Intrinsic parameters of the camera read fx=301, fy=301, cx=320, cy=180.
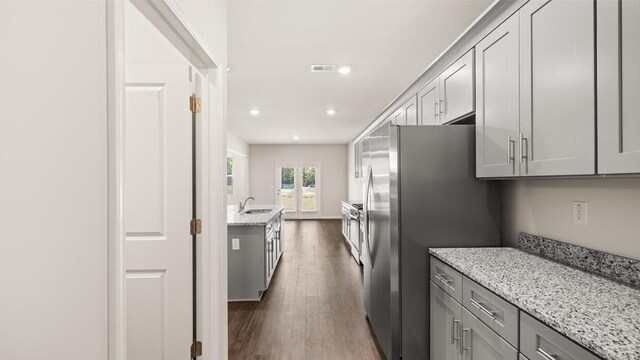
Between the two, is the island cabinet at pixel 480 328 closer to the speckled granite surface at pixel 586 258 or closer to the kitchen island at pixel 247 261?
the speckled granite surface at pixel 586 258

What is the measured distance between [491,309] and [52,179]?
5.57 ft

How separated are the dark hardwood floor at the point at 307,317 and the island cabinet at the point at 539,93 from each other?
178 cm

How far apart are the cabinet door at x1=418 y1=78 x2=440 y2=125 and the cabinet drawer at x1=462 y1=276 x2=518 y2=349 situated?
65.8 inches

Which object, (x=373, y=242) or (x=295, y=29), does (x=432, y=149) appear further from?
(x=295, y=29)

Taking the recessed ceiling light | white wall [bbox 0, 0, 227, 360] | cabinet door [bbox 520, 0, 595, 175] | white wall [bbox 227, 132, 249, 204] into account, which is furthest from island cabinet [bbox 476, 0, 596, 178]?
white wall [bbox 227, 132, 249, 204]

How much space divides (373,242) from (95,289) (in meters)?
2.12

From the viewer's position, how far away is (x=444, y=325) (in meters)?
1.83

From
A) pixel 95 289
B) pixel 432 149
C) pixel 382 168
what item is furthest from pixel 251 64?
pixel 95 289

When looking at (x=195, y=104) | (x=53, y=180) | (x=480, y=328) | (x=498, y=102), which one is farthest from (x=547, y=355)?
(x=195, y=104)

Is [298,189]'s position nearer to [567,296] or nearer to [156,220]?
[156,220]

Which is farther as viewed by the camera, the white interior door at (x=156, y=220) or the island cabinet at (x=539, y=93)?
the white interior door at (x=156, y=220)

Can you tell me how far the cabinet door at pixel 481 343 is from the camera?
1293 mm

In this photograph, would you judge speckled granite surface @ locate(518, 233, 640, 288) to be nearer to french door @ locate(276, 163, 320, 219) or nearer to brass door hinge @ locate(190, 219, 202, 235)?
brass door hinge @ locate(190, 219, 202, 235)

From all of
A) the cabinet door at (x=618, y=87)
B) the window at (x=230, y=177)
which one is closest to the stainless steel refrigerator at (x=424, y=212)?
the cabinet door at (x=618, y=87)
